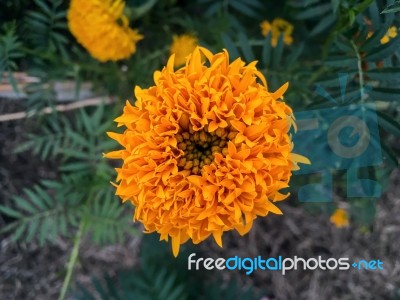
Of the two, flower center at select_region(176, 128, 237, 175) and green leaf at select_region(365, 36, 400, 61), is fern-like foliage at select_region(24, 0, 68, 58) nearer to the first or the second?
flower center at select_region(176, 128, 237, 175)

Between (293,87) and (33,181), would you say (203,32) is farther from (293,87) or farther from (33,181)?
(33,181)

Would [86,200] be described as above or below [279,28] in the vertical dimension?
below

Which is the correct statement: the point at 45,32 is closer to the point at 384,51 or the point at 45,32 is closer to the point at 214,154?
the point at 214,154

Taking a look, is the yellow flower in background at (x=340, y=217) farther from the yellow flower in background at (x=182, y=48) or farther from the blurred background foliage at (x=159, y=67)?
the yellow flower in background at (x=182, y=48)

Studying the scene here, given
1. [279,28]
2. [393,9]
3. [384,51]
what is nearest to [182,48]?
[279,28]

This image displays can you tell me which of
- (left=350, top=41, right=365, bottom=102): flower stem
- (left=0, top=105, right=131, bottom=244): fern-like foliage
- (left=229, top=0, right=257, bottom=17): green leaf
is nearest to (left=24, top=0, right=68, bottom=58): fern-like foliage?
(left=0, top=105, right=131, bottom=244): fern-like foliage

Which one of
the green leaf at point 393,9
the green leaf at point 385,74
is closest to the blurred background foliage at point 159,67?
the green leaf at point 385,74
